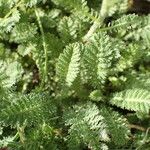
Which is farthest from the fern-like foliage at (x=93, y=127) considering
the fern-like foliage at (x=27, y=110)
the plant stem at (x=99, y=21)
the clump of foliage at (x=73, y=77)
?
the plant stem at (x=99, y=21)

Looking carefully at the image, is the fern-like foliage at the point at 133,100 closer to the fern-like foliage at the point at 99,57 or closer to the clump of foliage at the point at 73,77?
the clump of foliage at the point at 73,77

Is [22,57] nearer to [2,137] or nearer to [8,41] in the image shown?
[8,41]

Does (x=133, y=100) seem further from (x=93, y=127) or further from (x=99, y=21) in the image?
(x=99, y=21)

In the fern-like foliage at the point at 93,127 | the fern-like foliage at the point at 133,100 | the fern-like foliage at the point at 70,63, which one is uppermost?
the fern-like foliage at the point at 70,63

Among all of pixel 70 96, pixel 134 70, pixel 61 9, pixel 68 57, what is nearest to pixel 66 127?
pixel 70 96

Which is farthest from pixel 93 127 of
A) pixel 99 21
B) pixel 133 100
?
pixel 99 21

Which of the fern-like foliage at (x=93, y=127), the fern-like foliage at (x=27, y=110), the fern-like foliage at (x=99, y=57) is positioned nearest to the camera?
the fern-like foliage at (x=27, y=110)

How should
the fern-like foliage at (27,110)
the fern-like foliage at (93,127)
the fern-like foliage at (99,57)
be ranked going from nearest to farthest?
1. the fern-like foliage at (27,110)
2. the fern-like foliage at (93,127)
3. the fern-like foliage at (99,57)

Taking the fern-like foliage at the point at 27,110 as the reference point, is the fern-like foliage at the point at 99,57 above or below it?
above

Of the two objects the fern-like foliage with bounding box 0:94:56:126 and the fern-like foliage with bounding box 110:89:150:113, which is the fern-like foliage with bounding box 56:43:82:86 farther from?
the fern-like foliage with bounding box 110:89:150:113

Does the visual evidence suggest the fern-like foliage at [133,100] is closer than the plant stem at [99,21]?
Yes
